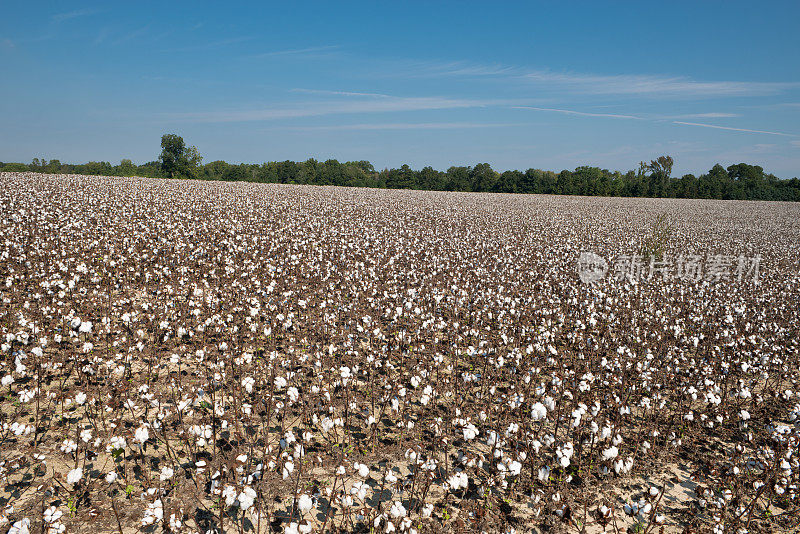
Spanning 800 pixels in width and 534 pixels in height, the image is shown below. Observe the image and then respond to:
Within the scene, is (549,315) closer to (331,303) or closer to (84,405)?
(331,303)

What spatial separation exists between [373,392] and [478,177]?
116 meters

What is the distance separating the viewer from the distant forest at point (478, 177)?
10075 cm

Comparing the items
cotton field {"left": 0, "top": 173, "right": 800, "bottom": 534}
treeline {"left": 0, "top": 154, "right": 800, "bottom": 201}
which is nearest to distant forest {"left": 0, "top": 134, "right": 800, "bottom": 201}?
treeline {"left": 0, "top": 154, "right": 800, "bottom": 201}

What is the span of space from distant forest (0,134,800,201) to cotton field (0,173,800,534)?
94409mm

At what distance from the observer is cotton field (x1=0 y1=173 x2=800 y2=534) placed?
479 centimetres

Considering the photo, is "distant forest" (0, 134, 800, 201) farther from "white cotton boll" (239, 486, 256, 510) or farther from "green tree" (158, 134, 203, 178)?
"white cotton boll" (239, 486, 256, 510)

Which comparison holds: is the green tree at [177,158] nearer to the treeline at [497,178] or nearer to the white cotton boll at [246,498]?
the treeline at [497,178]

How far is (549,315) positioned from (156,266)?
12.7 meters

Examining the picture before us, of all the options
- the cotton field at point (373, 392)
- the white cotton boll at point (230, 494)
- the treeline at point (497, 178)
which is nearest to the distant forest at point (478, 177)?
the treeline at point (497, 178)

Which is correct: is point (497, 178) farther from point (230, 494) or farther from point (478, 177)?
point (230, 494)

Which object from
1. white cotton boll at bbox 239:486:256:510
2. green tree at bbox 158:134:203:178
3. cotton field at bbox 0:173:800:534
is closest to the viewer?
white cotton boll at bbox 239:486:256:510

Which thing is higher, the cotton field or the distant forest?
the distant forest

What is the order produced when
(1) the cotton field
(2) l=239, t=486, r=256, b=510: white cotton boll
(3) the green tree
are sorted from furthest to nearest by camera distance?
1. (3) the green tree
2. (1) the cotton field
3. (2) l=239, t=486, r=256, b=510: white cotton boll

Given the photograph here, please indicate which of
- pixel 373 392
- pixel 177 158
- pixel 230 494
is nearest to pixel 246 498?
pixel 230 494
